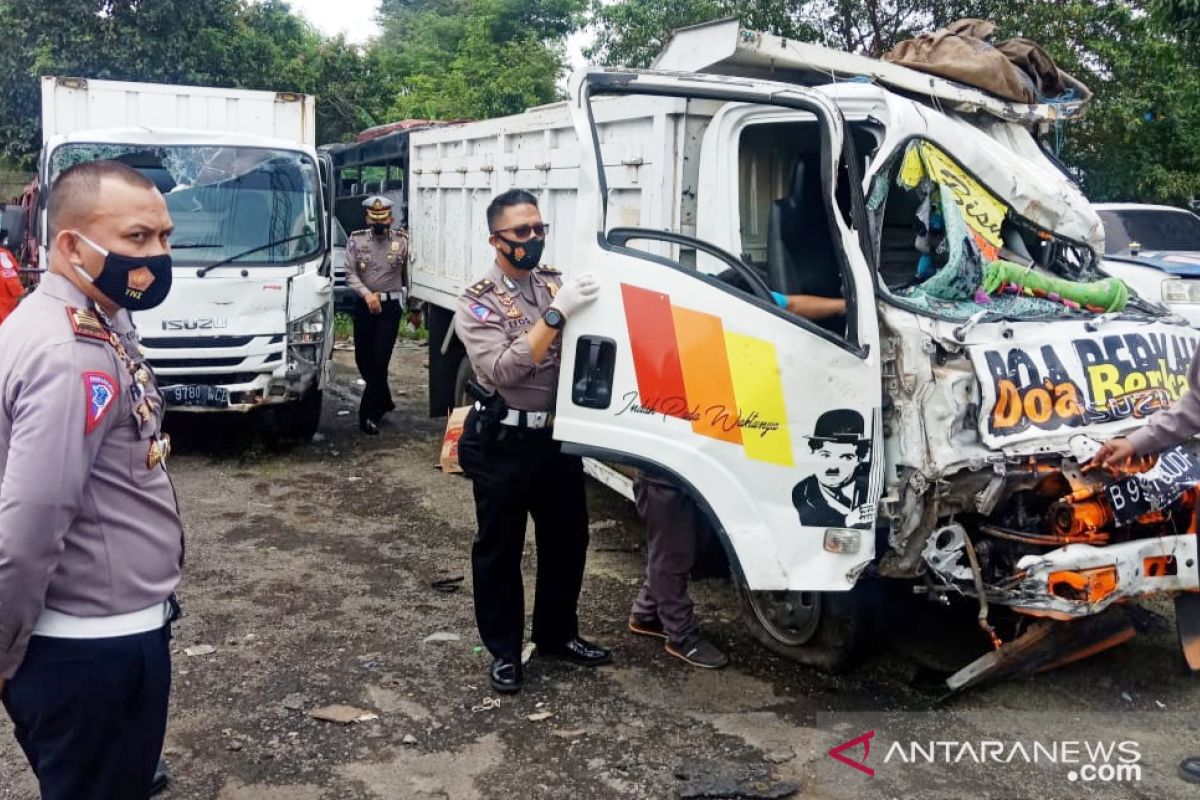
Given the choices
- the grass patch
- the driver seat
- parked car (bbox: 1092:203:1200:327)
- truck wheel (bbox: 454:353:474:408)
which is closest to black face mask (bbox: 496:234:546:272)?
the driver seat

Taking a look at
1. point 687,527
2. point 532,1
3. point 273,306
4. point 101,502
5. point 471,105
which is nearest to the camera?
point 101,502

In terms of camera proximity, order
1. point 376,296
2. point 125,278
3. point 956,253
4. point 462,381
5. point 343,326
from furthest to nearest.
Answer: point 343,326, point 376,296, point 462,381, point 956,253, point 125,278

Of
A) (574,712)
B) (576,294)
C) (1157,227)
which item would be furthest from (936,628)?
(1157,227)

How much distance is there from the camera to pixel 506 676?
164 inches

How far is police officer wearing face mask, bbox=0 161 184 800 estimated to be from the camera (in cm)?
193

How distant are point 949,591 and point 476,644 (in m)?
1.98

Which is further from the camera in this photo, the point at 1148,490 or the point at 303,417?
the point at 303,417

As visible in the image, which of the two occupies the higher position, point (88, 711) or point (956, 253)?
point (956, 253)

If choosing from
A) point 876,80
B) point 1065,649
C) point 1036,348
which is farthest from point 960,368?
point 876,80

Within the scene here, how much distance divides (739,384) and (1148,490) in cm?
138

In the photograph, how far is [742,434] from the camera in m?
3.59

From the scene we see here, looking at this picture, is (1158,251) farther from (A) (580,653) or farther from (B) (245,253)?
(A) (580,653)

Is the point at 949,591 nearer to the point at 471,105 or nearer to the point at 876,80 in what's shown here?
the point at 876,80

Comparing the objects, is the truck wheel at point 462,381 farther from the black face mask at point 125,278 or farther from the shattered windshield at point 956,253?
the black face mask at point 125,278
